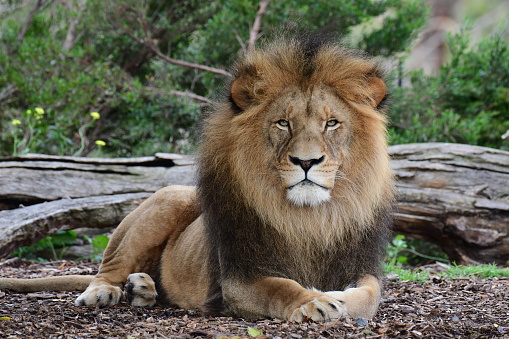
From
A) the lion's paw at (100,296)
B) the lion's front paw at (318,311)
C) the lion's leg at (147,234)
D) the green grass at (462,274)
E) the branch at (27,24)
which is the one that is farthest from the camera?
the branch at (27,24)

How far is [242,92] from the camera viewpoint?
11.2 ft

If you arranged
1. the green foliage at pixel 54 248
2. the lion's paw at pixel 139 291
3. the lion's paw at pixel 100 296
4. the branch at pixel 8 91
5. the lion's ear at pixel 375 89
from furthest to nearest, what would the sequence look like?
the branch at pixel 8 91, the green foliage at pixel 54 248, the lion's paw at pixel 139 291, the lion's paw at pixel 100 296, the lion's ear at pixel 375 89

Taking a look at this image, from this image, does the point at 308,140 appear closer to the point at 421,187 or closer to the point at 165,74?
Answer: the point at 421,187

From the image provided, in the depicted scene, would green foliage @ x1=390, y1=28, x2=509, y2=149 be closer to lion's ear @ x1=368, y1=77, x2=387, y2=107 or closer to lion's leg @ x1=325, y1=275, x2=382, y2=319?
lion's ear @ x1=368, y1=77, x2=387, y2=107

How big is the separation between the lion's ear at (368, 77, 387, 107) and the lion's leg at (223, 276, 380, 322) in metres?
0.95

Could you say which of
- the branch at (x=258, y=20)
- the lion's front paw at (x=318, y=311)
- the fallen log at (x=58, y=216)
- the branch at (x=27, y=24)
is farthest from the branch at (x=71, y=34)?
the lion's front paw at (x=318, y=311)

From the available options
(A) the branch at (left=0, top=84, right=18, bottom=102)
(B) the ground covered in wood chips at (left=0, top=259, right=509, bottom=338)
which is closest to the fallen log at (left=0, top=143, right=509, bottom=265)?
(B) the ground covered in wood chips at (left=0, top=259, right=509, bottom=338)

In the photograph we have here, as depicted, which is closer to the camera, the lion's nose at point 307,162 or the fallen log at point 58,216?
the lion's nose at point 307,162

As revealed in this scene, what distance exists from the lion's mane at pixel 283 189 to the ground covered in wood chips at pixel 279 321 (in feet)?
1.17

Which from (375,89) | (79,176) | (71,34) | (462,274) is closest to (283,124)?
(375,89)

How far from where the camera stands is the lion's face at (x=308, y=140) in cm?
305

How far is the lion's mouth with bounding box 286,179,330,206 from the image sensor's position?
3080mm

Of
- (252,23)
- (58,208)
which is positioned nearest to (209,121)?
(58,208)

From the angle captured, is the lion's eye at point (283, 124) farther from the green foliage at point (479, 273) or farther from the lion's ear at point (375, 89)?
the green foliage at point (479, 273)
